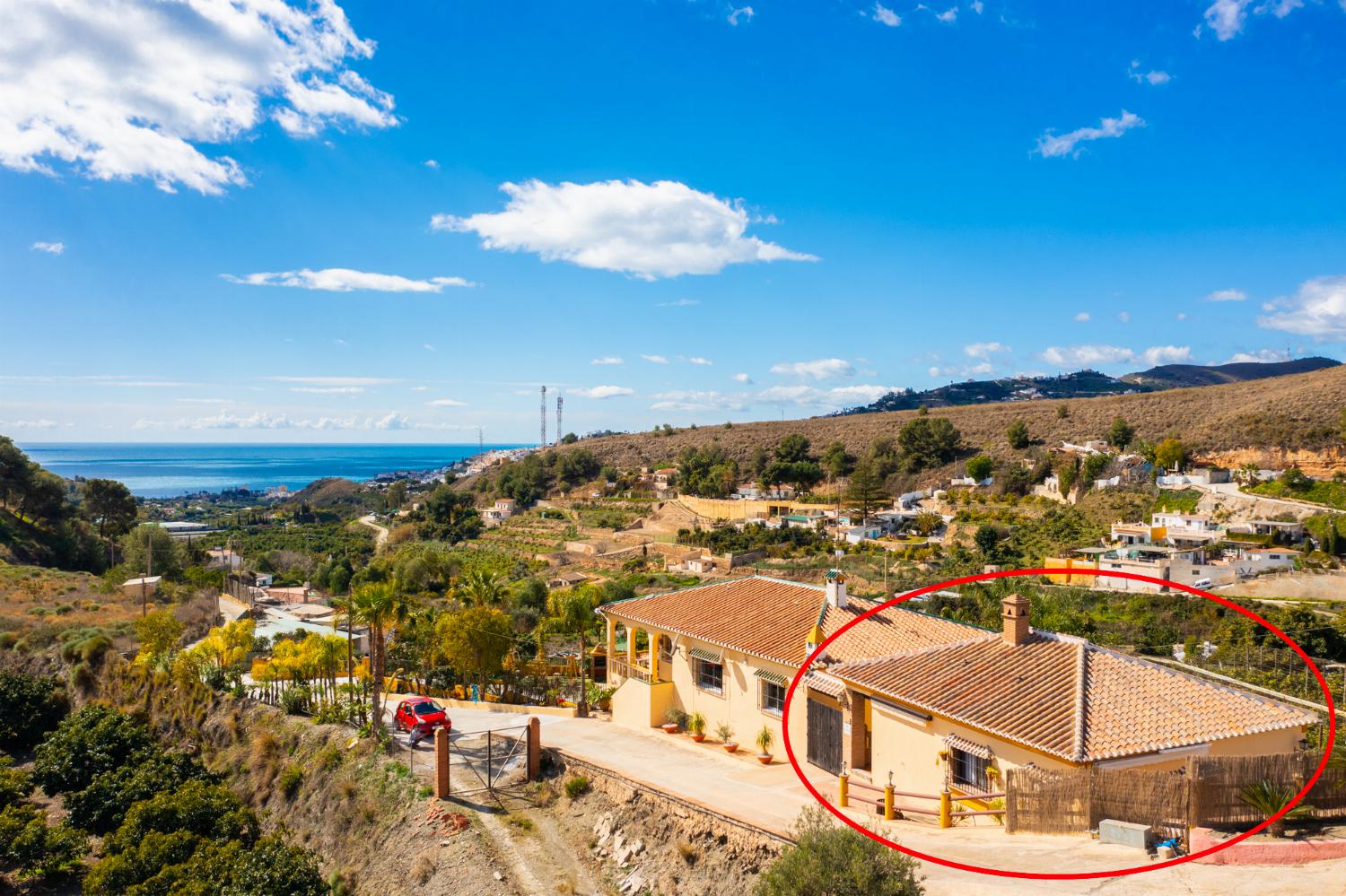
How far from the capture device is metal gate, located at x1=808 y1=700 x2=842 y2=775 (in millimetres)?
13969

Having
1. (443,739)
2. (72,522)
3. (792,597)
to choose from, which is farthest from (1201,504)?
(72,522)

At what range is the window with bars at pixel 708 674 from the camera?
17.5 metres

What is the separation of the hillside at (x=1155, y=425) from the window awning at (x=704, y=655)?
55068mm

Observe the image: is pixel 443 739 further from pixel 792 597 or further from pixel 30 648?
pixel 30 648

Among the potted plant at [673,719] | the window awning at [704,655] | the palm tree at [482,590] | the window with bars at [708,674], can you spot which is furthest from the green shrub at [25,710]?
the window awning at [704,655]

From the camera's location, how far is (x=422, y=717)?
19.2m

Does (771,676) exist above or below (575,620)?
above

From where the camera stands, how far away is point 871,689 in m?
12.6

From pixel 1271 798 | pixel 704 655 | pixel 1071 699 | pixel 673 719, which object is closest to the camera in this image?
pixel 1271 798

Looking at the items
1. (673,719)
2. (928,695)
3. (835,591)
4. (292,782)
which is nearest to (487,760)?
(673,719)

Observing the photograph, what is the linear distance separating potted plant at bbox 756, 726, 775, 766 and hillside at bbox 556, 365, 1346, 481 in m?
55.4

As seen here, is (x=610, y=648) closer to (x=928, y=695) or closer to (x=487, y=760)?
(x=487, y=760)

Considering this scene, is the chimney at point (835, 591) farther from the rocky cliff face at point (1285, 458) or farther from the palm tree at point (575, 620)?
the rocky cliff face at point (1285, 458)

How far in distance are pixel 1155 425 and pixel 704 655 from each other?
71.0 m
